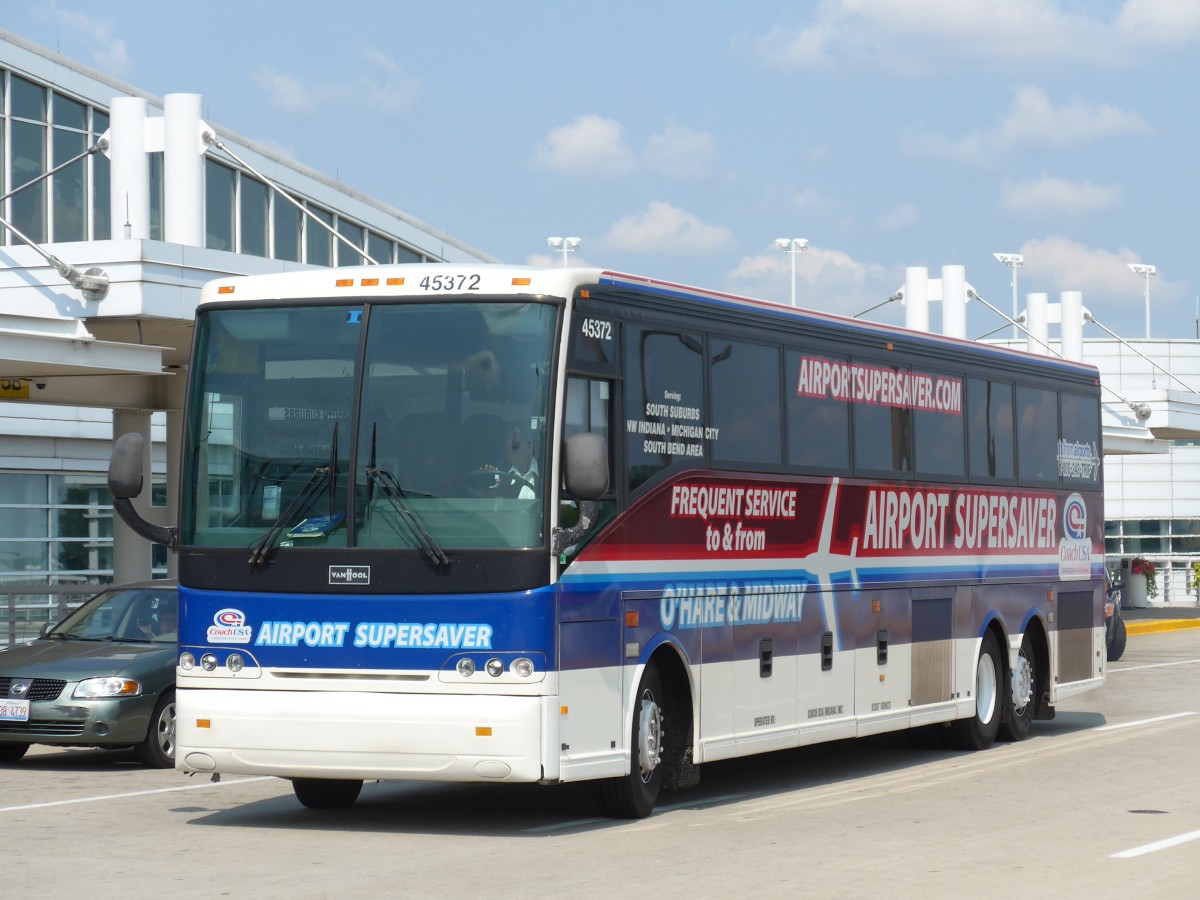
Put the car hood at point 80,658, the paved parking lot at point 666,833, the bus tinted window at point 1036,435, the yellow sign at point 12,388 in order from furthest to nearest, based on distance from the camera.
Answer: the yellow sign at point 12,388, the bus tinted window at point 1036,435, the car hood at point 80,658, the paved parking lot at point 666,833

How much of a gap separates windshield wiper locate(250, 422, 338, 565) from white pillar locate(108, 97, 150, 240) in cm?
1436

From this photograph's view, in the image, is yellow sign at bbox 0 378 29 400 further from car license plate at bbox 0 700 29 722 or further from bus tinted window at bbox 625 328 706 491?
bus tinted window at bbox 625 328 706 491

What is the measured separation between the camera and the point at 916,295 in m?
41.9

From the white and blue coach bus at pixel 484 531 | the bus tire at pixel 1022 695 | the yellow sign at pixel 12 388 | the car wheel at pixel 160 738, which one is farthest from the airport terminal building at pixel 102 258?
the white and blue coach bus at pixel 484 531

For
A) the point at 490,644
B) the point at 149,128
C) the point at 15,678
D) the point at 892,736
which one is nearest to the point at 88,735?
the point at 15,678

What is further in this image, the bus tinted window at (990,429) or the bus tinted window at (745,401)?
the bus tinted window at (990,429)

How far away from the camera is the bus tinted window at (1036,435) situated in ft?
57.6

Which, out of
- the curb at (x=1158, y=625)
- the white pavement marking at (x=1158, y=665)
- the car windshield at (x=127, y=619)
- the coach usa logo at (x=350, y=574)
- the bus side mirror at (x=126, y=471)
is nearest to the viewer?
the coach usa logo at (x=350, y=574)

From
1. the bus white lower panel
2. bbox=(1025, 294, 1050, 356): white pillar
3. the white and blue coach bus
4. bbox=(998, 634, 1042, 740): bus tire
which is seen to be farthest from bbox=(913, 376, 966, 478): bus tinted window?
bbox=(1025, 294, 1050, 356): white pillar

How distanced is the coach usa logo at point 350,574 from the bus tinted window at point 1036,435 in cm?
801

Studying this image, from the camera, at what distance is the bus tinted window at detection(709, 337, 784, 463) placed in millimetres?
12945

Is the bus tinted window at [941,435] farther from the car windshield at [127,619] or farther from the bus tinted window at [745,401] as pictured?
the car windshield at [127,619]

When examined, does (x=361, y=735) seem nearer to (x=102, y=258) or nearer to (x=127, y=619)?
(x=127, y=619)

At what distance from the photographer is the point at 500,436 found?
11.1 meters
